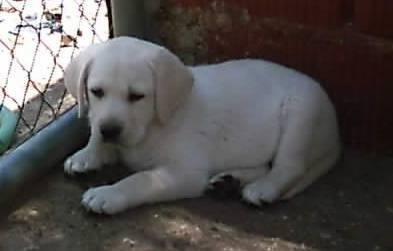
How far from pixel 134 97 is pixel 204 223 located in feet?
1.60

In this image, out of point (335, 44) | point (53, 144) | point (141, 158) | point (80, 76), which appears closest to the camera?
point (80, 76)

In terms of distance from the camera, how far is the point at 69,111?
3703 mm

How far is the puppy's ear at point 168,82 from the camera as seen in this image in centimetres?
323

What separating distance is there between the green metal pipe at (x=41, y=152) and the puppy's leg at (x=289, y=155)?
2.30 feet

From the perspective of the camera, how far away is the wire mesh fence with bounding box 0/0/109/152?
13.4ft

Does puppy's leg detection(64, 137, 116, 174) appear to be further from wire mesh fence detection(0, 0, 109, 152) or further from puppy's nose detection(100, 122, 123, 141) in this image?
wire mesh fence detection(0, 0, 109, 152)

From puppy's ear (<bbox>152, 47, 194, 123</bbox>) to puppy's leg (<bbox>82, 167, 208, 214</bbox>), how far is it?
7.8 inches

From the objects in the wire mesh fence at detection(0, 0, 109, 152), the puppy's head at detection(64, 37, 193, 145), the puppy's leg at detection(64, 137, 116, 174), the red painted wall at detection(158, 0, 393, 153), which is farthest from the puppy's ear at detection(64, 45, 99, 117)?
the red painted wall at detection(158, 0, 393, 153)

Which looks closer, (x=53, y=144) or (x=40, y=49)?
(x=53, y=144)

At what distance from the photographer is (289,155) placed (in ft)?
11.3

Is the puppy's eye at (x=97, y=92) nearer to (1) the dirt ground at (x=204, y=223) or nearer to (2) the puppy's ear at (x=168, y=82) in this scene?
(2) the puppy's ear at (x=168, y=82)

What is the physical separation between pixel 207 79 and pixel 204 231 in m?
0.64

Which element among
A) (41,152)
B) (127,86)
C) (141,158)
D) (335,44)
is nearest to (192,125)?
(141,158)

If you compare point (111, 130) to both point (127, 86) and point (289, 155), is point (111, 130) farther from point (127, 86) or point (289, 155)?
point (289, 155)
